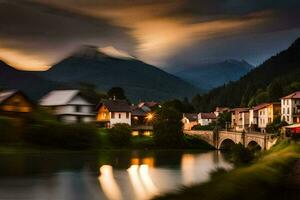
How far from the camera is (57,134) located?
5332mm

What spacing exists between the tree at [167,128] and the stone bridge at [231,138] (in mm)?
9232

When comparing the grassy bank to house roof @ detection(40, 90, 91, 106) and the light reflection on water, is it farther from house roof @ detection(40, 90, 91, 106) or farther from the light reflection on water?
house roof @ detection(40, 90, 91, 106)

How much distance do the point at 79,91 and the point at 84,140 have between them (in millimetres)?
997

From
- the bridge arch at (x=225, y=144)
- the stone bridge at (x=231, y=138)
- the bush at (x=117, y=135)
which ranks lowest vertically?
the bridge arch at (x=225, y=144)

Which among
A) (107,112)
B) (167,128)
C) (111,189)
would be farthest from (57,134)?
(167,128)

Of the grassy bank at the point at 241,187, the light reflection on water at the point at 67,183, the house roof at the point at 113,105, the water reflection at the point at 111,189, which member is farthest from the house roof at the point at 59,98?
the water reflection at the point at 111,189

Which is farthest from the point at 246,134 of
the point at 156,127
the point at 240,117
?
the point at 240,117

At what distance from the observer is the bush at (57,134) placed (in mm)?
5305

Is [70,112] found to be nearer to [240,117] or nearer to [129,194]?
[129,194]

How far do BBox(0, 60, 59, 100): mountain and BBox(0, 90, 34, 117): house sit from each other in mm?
367

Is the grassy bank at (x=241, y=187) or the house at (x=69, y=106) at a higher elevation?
the house at (x=69, y=106)

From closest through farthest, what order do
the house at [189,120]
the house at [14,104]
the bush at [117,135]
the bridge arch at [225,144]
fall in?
the house at [14,104], the bush at [117,135], the bridge arch at [225,144], the house at [189,120]

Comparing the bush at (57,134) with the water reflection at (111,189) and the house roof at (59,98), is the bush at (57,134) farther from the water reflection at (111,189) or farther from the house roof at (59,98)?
the water reflection at (111,189)

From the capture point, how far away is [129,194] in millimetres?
26375
